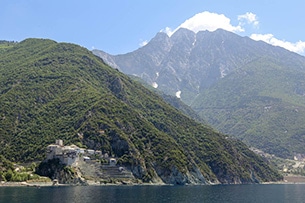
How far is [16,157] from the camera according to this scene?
19862 centimetres

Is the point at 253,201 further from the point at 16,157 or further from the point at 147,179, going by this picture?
the point at 16,157

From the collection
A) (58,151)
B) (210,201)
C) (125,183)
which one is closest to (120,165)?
(125,183)

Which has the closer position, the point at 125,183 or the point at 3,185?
the point at 3,185

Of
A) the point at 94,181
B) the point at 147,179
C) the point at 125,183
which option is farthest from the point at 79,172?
the point at 147,179

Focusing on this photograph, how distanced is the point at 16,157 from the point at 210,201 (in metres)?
111

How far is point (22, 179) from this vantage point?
16200 cm

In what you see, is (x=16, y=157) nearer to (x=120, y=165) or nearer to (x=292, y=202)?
(x=120, y=165)

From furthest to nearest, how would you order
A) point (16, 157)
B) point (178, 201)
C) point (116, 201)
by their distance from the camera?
point (16, 157)
point (178, 201)
point (116, 201)

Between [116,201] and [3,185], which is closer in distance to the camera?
[116,201]

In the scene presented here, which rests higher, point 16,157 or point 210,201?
point 16,157

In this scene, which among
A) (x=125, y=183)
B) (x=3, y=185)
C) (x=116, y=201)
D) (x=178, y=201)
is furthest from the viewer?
(x=125, y=183)

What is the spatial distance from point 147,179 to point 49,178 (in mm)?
47005

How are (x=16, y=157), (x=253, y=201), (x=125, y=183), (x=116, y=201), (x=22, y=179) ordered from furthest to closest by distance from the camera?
(x=16, y=157) < (x=125, y=183) < (x=22, y=179) < (x=253, y=201) < (x=116, y=201)

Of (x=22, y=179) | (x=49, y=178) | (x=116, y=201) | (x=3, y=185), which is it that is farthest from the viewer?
(x=49, y=178)
